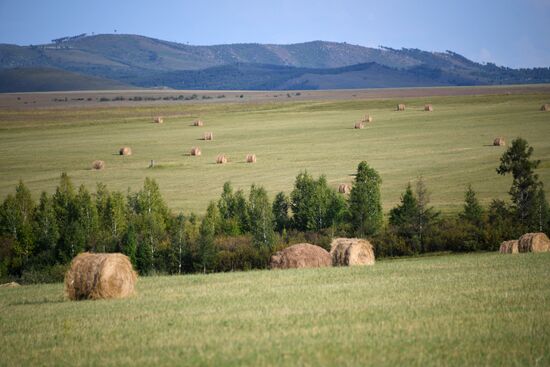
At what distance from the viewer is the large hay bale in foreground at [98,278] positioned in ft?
62.0

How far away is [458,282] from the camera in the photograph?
18719 mm

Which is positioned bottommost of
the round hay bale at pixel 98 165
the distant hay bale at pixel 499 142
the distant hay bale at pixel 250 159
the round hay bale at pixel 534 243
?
the round hay bale at pixel 534 243

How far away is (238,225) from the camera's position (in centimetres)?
4200

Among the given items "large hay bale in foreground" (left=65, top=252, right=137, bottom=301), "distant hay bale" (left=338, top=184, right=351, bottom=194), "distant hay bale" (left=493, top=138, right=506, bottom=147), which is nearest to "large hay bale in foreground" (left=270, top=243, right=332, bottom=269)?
"large hay bale in foreground" (left=65, top=252, right=137, bottom=301)

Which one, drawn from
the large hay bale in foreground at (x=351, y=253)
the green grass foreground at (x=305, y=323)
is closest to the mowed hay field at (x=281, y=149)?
the large hay bale in foreground at (x=351, y=253)

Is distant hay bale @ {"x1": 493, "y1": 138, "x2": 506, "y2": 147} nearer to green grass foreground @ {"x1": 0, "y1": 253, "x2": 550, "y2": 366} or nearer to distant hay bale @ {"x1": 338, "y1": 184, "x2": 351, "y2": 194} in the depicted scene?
distant hay bale @ {"x1": 338, "y1": 184, "x2": 351, "y2": 194}

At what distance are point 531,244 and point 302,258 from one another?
26.8ft

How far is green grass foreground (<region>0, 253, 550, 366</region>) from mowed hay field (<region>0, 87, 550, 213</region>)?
24.0 m

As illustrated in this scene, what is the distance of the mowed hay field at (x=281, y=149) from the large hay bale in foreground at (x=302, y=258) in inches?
643

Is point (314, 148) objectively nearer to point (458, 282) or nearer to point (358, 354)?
point (458, 282)

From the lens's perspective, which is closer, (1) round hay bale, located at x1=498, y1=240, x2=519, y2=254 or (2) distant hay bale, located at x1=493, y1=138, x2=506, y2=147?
(1) round hay bale, located at x1=498, y1=240, x2=519, y2=254

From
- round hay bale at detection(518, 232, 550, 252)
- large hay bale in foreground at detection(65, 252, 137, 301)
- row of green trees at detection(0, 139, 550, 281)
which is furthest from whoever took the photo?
row of green trees at detection(0, 139, 550, 281)

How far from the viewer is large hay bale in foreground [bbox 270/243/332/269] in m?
26.7

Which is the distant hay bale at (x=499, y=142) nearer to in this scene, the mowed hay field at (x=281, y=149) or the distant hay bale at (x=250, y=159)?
the mowed hay field at (x=281, y=149)
